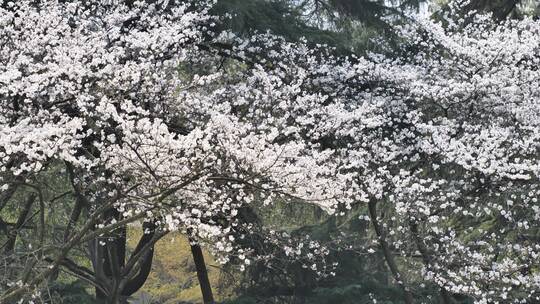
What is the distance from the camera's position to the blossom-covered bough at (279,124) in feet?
20.9

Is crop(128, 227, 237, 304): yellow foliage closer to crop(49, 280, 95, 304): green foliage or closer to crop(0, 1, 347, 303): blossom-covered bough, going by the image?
crop(49, 280, 95, 304): green foliage

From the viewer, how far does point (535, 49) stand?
10195mm

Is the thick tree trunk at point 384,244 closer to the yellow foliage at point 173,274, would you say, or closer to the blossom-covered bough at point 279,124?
the blossom-covered bough at point 279,124

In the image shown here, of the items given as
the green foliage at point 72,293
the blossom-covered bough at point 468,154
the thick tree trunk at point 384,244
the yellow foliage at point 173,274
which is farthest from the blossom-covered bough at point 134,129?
the yellow foliage at point 173,274

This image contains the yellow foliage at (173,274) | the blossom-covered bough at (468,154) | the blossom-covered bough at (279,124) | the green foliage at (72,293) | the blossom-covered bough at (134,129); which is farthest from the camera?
the yellow foliage at (173,274)

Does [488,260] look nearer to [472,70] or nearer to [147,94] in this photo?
[472,70]

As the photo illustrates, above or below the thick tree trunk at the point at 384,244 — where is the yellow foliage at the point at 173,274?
above

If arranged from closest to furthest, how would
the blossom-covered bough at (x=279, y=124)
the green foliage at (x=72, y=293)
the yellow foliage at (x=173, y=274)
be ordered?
1. the blossom-covered bough at (x=279, y=124)
2. the green foliage at (x=72, y=293)
3. the yellow foliage at (x=173, y=274)

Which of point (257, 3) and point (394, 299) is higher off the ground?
point (257, 3)

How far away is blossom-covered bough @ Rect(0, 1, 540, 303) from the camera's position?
636cm

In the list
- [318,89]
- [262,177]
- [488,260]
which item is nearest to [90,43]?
[262,177]

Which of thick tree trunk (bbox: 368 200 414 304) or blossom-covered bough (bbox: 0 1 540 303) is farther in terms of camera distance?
thick tree trunk (bbox: 368 200 414 304)

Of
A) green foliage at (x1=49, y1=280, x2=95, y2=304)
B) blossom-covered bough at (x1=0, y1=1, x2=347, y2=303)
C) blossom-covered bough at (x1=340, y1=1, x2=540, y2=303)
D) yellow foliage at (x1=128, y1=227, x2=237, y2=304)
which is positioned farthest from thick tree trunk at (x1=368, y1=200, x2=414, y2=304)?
yellow foliage at (x1=128, y1=227, x2=237, y2=304)

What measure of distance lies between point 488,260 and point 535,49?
10.1 feet
